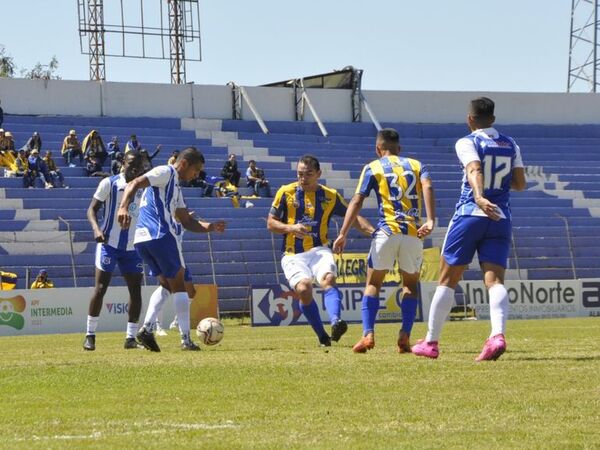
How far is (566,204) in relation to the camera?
40.8 metres

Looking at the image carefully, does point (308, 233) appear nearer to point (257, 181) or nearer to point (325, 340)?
point (325, 340)

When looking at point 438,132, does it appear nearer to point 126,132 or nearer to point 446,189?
point 446,189

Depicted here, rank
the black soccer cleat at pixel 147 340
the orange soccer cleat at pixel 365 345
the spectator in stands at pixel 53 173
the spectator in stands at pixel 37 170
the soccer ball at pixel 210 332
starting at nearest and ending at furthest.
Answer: the orange soccer cleat at pixel 365 345, the black soccer cleat at pixel 147 340, the soccer ball at pixel 210 332, the spectator in stands at pixel 37 170, the spectator in stands at pixel 53 173

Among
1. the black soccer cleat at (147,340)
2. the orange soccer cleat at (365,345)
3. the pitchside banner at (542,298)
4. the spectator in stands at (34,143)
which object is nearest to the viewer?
the orange soccer cleat at (365,345)

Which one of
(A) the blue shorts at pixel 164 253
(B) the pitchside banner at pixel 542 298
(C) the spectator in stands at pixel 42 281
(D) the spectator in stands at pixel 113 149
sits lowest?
(B) the pitchside banner at pixel 542 298

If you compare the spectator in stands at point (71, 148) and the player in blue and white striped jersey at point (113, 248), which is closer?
the player in blue and white striped jersey at point (113, 248)

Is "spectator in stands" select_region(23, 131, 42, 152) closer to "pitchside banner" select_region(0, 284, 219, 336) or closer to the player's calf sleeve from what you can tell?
"pitchside banner" select_region(0, 284, 219, 336)

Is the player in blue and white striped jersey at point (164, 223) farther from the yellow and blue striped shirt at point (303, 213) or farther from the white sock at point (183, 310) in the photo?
the yellow and blue striped shirt at point (303, 213)

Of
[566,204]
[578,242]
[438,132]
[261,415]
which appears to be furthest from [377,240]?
[438,132]

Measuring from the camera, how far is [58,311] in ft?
85.8

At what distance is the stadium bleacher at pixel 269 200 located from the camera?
31.0 m

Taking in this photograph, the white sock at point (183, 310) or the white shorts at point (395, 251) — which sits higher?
the white shorts at point (395, 251)

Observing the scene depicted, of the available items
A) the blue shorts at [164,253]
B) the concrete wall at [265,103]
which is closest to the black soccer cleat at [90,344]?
the blue shorts at [164,253]

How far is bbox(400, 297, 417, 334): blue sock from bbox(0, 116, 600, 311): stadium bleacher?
1791cm
